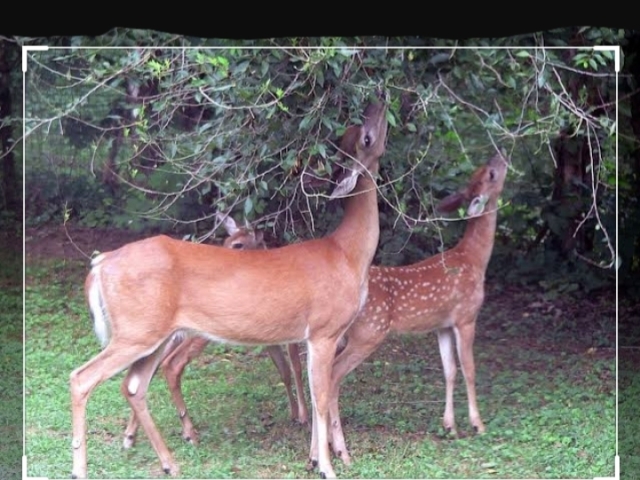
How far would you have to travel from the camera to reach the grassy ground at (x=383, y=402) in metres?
5.56

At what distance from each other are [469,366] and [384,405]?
481 millimetres

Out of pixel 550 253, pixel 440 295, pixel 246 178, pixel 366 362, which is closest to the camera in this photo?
pixel 246 178

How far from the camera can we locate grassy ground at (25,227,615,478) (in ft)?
18.2

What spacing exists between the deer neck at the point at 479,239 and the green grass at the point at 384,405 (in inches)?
27.6

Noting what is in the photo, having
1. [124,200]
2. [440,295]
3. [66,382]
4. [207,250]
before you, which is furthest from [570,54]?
[66,382]

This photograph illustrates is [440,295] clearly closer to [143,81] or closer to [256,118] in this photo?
[256,118]

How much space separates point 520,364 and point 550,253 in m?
0.83

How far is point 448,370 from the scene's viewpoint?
6.09 metres

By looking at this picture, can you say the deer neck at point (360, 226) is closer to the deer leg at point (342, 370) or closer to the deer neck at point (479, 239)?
the deer leg at point (342, 370)

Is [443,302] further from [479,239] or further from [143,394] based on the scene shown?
[143,394]

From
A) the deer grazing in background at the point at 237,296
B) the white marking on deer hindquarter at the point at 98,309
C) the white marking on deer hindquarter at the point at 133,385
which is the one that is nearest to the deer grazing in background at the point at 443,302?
the deer grazing in background at the point at 237,296

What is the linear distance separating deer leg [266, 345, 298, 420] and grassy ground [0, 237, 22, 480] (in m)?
1.22

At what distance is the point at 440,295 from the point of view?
239 inches

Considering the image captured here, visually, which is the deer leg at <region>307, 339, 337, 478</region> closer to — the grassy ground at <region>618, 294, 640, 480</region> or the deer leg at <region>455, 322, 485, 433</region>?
the deer leg at <region>455, 322, 485, 433</region>
